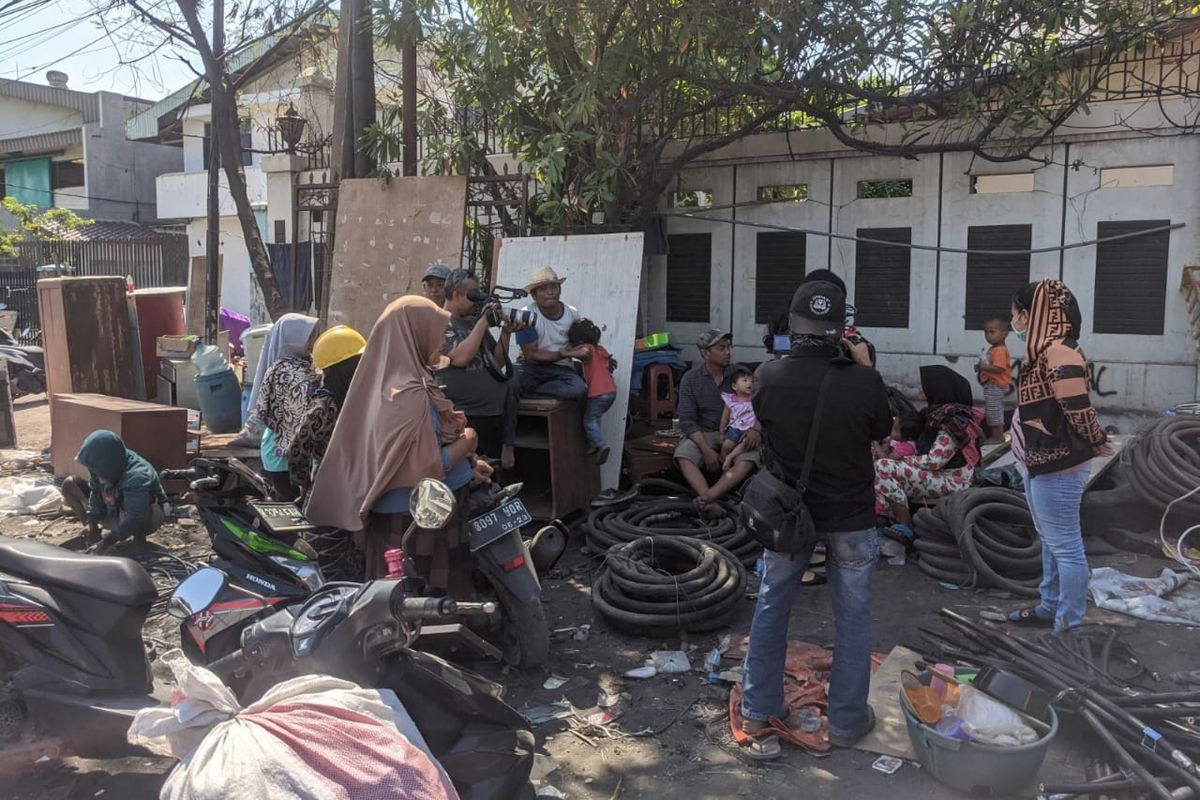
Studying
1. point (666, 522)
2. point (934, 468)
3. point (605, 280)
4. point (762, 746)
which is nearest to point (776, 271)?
point (605, 280)

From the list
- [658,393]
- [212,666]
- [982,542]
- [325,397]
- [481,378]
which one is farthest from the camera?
[658,393]

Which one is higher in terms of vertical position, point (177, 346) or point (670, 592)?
point (177, 346)

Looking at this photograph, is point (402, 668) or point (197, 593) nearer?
point (402, 668)

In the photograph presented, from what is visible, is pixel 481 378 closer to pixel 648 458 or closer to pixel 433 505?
pixel 648 458

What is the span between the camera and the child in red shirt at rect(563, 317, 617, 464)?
24.0ft

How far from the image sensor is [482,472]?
4645 mm

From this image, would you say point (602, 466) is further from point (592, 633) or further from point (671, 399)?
point (592, 633)

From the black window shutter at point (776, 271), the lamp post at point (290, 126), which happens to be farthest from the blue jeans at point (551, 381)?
the lamp post at point (290, 126)

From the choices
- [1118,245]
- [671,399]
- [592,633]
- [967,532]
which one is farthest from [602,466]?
[1118,245]

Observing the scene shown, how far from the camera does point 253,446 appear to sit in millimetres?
8625

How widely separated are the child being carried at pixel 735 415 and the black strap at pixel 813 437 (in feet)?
10.7

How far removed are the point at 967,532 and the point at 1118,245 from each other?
414 cm

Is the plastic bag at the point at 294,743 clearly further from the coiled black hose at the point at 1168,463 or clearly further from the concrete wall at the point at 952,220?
the concrete wall at the point at 952,220

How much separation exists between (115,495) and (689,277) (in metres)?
6.37
